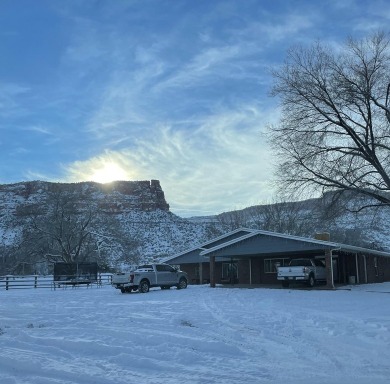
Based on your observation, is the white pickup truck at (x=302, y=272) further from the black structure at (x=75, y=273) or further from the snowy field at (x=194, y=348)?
the black structure at (x=75, y=273)

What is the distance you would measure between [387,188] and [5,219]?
6648cm

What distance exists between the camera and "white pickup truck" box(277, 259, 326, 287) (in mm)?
28422

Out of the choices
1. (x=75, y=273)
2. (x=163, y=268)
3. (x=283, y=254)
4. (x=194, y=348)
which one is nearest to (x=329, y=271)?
(x=283, y=254)

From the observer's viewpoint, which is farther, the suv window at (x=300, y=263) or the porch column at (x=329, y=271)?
the suv window at (x=300, y=263)

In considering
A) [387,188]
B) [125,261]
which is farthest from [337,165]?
[125,261]

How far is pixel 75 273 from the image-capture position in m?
→ 39.3

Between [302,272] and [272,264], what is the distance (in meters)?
→ 7.22

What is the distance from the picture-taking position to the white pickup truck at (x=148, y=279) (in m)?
28.1

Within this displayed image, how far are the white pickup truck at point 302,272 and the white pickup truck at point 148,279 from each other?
6.50 m

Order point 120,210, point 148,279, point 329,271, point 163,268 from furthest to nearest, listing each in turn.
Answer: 1. point 120,210
2. point 163,268
3. point 148,279
4. point 329,271

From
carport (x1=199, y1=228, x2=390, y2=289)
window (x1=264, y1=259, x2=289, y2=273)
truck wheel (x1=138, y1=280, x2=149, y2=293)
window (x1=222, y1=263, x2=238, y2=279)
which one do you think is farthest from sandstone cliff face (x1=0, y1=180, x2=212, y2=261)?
truck wheel (x1=138, y1=280, x2=149, y2=293)

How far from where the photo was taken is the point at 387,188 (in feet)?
86.1

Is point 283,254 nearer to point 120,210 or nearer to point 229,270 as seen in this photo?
point 229,270

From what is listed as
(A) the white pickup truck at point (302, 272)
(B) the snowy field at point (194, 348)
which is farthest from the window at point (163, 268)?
(B) the snowy field at point (194, 348)
